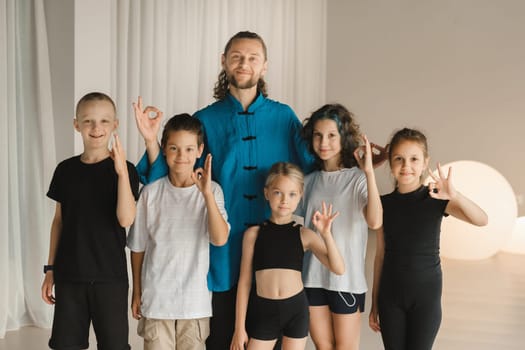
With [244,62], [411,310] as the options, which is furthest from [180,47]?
[411,310]

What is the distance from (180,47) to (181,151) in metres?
2.47

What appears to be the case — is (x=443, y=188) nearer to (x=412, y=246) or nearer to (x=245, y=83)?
(x=412, y=246)

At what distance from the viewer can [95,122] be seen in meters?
2.21

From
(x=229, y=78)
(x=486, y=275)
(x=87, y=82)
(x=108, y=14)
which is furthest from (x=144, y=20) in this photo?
(x=486, y=275)

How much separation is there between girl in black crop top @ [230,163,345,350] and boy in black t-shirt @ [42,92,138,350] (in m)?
0.42

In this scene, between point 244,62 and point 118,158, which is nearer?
point 118,158

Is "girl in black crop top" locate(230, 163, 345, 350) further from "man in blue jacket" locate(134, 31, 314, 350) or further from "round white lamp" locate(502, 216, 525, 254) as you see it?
"round white lamp" locate(502, 216, 525, 254)

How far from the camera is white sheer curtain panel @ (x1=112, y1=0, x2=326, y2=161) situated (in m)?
4.11

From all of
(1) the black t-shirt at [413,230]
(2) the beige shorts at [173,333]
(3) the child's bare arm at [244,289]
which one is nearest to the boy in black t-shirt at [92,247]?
(2) the beige shorts at [173,333]

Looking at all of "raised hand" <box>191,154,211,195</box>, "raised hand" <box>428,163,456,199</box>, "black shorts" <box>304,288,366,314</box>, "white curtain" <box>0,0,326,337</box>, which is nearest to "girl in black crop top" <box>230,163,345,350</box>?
"black shorts" <box>304,288,366,314</box>

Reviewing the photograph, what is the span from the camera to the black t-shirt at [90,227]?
2184 mm

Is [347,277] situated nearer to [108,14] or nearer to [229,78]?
[229,78]

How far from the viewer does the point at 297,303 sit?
223 centimetres

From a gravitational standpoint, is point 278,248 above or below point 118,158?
below
